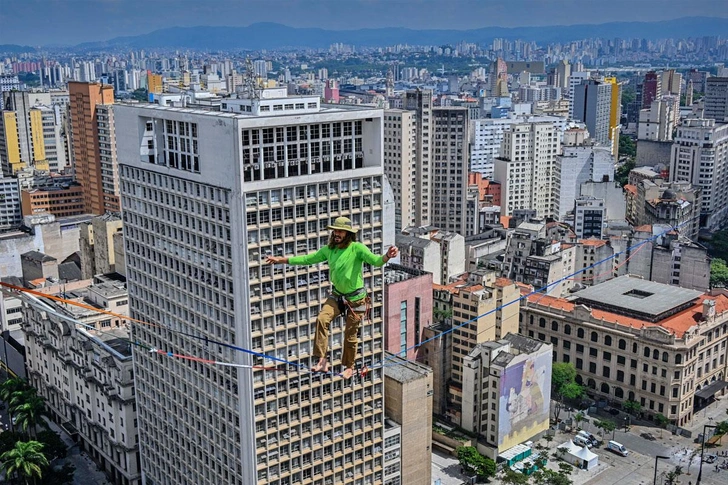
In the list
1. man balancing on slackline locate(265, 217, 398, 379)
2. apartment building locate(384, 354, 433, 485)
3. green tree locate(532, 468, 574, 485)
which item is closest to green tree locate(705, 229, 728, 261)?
green tree locate(532, 468, 574, 485)

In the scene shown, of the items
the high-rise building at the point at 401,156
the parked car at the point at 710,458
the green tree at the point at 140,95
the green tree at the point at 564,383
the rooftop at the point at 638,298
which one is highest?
the green tree at the point at 140,95

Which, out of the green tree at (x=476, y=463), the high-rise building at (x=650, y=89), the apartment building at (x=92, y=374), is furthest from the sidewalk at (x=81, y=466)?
the high-rise building at (x=650, y=89)

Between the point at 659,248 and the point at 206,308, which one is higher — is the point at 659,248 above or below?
below

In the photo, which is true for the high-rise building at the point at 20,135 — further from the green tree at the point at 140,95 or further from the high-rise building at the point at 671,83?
the high-rise building at the point at 671,83

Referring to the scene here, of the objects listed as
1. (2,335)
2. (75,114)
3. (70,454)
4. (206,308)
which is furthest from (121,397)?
(75,114)

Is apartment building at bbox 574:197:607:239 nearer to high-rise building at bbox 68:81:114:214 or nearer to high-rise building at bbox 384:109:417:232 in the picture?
high-rise building at bbox 384:109:417:232

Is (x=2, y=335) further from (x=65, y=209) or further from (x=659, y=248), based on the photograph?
(x=659, y=248)
